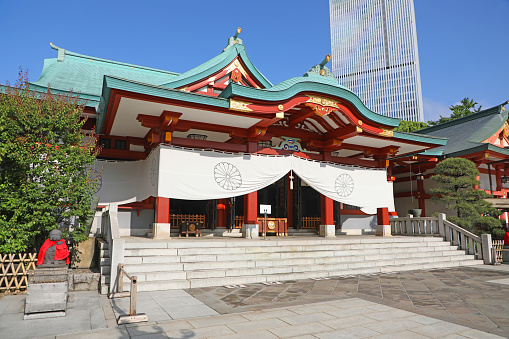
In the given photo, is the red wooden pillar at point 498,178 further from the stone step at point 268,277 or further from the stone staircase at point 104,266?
the stone staircase at point 104,266

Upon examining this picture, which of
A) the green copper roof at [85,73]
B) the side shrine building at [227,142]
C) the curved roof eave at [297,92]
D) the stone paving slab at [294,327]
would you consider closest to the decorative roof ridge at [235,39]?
the side shrine building at [227,142]

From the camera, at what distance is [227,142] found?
49.2 ft

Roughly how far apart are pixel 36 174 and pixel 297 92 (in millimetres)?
8913

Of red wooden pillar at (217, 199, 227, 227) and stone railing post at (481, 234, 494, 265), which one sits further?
red wooden pillar at (217, 199, 227, 227)

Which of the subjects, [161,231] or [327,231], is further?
[327,231]

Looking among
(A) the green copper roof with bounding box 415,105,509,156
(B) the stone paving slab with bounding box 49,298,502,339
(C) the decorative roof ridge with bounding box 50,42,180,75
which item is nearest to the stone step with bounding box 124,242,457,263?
(B) the stone paving slab with bounding box 49,298,502,339

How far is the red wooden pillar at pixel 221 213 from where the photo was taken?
15656 millimetres

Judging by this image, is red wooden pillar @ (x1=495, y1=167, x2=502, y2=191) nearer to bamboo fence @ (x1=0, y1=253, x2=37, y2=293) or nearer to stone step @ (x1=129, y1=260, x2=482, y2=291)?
stone step @ (x1=129, y1=260, x2=482, y2=291)

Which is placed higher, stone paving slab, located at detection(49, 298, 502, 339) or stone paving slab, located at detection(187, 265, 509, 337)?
stone paving slab, located at detection(49, 298, 502, 339)

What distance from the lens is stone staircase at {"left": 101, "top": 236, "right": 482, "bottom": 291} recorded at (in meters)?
8.91

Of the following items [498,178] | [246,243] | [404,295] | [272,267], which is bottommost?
[404,295]

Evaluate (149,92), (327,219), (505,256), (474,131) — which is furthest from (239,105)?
(474,131)

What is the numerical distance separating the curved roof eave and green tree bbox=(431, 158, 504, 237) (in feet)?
17.5

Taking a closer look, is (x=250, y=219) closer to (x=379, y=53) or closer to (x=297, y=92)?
(x=297, y=92)
